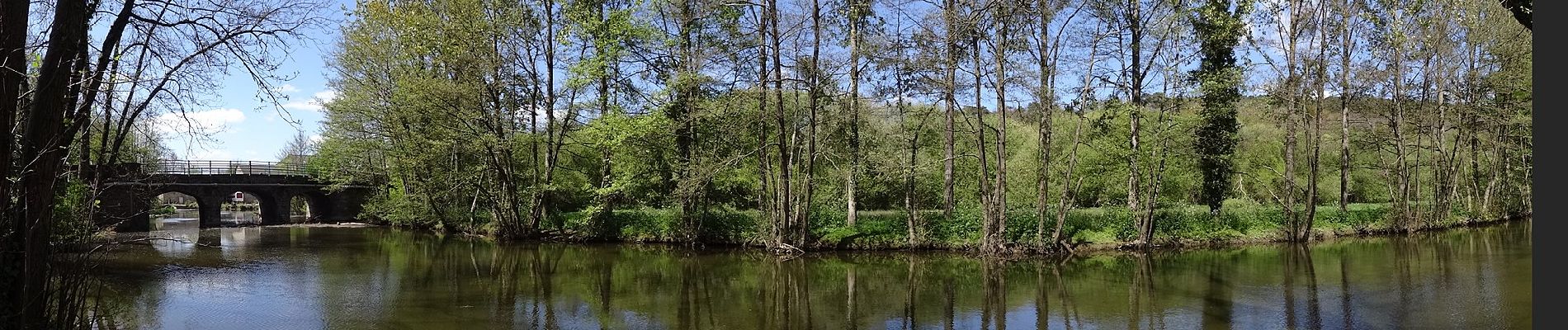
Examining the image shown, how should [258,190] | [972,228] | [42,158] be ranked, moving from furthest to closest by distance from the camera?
1. [258,190]
2. [972,228]
3. [42,158]

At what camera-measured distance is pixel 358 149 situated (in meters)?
33.8

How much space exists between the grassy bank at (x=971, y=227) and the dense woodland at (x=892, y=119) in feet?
0.27

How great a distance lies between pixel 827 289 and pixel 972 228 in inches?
347

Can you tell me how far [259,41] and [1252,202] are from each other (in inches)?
1078

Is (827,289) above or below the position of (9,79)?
below

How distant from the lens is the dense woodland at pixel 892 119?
22344 mm

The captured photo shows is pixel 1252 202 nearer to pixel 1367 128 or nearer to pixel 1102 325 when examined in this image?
pixel 1367 128

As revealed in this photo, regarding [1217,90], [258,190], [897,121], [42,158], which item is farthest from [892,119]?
[258,190]

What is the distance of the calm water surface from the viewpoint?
1163cm

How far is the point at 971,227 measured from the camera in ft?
74.7

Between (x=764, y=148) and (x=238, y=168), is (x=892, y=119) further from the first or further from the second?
(x=238, y=168)

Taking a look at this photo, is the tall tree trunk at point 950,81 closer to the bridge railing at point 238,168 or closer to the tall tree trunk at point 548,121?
the tall tree trunk at point 548,121

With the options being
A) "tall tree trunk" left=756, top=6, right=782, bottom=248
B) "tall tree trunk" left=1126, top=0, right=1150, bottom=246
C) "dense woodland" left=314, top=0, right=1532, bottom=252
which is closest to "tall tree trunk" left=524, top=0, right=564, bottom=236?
"dense woodland" left=314, top=0, right=1532, bottom=252

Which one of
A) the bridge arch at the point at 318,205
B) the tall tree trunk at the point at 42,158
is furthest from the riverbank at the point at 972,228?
the bridge arch at the point at 318,205
